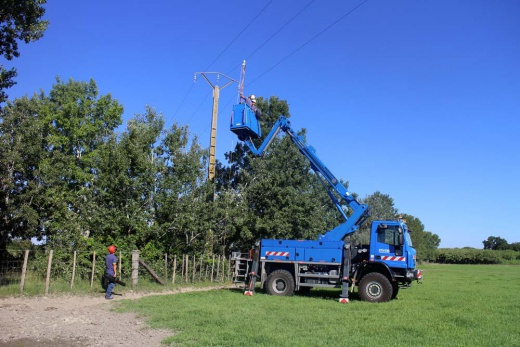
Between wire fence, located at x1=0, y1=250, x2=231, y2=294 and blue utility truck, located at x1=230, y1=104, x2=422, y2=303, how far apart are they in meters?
4.51

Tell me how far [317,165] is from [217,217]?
28.4 ft

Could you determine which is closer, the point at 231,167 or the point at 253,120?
the point at 253,120

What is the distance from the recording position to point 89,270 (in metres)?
19.3

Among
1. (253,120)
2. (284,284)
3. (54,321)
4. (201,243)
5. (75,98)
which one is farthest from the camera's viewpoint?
(75,98)

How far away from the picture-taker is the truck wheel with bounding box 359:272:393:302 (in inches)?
623

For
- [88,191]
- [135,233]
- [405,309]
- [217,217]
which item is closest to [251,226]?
[217,217]

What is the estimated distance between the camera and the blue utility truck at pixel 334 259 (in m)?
16.3

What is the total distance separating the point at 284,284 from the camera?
18.1 m

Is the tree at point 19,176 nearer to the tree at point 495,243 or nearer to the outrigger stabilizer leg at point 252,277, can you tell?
the outrigger stabilizer leg at point 252,277

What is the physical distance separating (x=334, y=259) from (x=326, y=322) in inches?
262

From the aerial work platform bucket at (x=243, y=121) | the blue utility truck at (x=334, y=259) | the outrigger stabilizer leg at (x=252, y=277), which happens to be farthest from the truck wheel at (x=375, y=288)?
the aerial work platform bucket at (x=243, y=121)

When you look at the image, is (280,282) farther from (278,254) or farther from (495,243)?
(495,243)

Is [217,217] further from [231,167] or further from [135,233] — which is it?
[231,167]

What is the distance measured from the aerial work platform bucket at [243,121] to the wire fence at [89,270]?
731 centimetres
